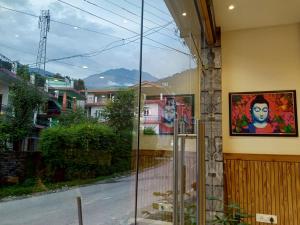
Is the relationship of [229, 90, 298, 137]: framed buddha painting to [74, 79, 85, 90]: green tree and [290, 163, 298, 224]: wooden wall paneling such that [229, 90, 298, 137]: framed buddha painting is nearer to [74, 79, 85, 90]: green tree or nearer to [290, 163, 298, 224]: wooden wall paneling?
[290, 163, 298, 224]: wooden wall paneling

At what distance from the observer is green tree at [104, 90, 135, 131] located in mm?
1404

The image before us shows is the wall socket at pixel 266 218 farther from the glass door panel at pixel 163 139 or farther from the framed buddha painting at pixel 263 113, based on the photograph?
the glass door panel at pixel 163 139

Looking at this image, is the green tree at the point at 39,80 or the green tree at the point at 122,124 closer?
the green tree at the point at 39,80

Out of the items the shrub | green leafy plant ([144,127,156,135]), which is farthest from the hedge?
green leafy plant ([144,127,156,135])

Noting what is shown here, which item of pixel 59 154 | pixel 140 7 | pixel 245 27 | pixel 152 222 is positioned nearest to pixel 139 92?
pixel 140 7

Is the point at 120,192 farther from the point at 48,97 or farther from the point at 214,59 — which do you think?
the point at 214,59

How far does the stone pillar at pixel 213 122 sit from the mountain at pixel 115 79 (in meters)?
1.27

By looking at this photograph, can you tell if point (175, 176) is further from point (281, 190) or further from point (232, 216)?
point (281, 190)

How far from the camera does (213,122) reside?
2.98 meters

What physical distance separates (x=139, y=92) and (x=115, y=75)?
0.19 metres

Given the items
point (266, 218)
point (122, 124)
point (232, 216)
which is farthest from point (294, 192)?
point (122, 124)

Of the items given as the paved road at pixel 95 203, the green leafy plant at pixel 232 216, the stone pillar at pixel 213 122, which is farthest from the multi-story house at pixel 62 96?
the green leafy plant at pixel 232 216

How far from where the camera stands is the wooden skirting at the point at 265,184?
8.79ft

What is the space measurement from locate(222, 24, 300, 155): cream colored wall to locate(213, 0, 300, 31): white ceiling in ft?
0.40
